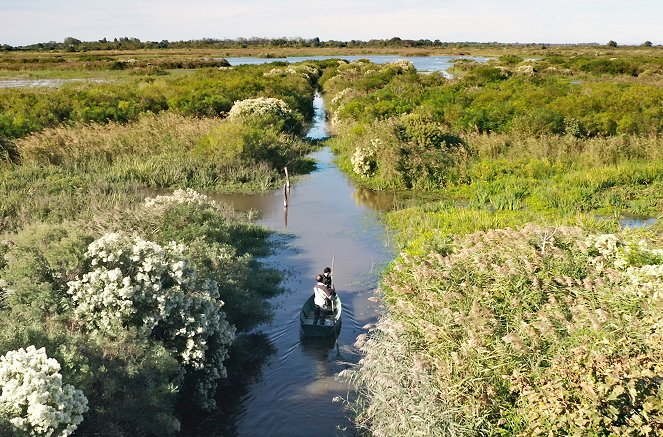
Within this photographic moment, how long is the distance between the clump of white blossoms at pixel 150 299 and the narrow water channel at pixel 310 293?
1.37 m

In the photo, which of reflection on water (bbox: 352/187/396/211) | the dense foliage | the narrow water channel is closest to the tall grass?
the narrow water channel

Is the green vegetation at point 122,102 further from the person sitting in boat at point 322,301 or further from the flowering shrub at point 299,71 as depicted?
the person sitting in boat at point 322,301

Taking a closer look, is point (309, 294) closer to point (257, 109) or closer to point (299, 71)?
point (257, 109)

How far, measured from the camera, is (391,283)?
44.1 feet

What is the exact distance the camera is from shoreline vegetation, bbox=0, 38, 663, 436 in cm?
747

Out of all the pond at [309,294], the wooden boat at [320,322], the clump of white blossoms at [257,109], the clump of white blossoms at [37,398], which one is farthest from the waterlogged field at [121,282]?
the clump of white blossoms at [257,109]

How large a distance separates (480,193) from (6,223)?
54.8ft

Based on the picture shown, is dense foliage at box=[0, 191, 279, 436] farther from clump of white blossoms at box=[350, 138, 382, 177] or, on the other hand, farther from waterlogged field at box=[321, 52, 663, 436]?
clump of white blossoms at box=[350, 138, 382, 177]

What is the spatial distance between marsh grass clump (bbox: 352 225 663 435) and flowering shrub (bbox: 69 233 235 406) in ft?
9.43

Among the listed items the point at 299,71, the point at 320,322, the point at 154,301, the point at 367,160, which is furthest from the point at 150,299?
the point at 299,71

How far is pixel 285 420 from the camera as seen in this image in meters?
9.96

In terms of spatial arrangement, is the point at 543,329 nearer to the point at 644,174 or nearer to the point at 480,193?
the point at 480,193

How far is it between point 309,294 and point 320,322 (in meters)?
2.40

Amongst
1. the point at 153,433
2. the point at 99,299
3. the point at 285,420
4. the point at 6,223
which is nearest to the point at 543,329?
the point at 285,420
